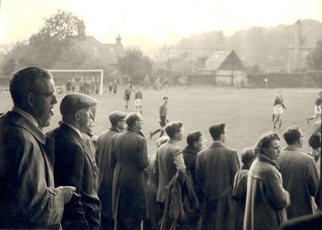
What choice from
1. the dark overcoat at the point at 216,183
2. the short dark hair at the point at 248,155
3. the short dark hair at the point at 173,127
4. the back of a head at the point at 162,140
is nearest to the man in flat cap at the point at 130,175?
the back of a head at the point at 162,140

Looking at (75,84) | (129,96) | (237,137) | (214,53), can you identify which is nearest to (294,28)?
(214,53)

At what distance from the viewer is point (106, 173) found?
13.6 ft

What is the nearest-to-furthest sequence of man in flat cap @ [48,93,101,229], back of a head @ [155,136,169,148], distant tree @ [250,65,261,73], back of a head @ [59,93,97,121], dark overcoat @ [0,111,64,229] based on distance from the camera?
dark overcoat @ [0,111,64,229] < man in flat cap @ [48,93,101,229] < back of a head @ [59,93,97,121] < distant tree @ [250,65,261,73] < back of a head @ [155,136,169,148]

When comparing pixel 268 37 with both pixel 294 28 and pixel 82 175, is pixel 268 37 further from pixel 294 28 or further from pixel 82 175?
pixel 82 175

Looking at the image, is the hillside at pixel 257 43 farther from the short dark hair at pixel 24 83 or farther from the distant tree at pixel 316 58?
the short dark hair at pixel 24 83

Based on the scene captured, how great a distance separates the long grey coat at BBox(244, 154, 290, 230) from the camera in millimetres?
2965

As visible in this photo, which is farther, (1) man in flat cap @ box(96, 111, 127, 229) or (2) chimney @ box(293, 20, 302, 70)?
(1) man in flat cap @ box(96, 111, 127, 229)

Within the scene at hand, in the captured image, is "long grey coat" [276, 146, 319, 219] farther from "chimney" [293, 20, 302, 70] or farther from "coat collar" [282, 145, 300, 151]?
"chimney" [293, 20, 302, 70]

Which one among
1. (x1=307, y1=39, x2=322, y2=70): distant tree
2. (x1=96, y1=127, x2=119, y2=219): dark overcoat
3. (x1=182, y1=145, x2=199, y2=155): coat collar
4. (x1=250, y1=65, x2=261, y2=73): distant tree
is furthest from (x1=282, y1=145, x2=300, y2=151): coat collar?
(x1=96, y1=127, x2=119, y2=219): dark overcoat

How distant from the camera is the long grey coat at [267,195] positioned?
296cm

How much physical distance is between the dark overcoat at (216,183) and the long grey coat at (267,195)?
56 cm

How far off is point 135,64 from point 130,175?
0.97 metres

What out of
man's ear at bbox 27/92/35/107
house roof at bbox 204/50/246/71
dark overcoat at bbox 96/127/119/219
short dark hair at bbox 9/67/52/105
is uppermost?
house roof at bbox 204/50/246/71

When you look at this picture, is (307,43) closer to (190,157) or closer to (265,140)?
(265,140)
